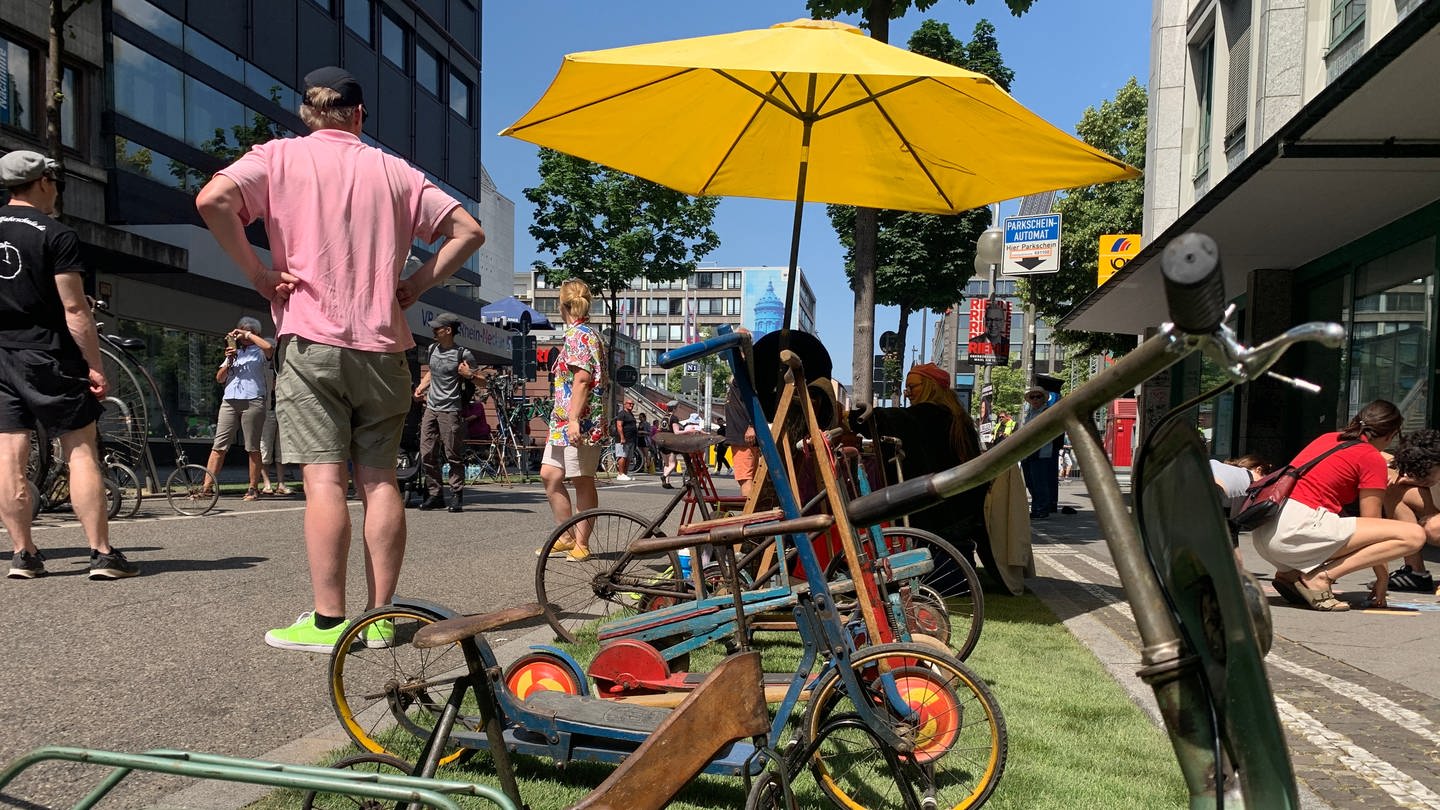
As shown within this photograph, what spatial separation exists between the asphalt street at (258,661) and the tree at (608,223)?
1033 inches

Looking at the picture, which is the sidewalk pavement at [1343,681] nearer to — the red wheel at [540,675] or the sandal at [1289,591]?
the sandal at [1289,591]

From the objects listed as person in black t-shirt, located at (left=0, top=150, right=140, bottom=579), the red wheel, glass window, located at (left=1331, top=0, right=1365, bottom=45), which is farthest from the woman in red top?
glass window, located at (left=1331, top=0, right=1365, bottom=45)

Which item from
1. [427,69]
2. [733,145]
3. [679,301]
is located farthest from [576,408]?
[679,301]

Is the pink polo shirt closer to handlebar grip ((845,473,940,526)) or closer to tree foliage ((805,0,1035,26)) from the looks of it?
handlebar grip ((845,473,940,526))

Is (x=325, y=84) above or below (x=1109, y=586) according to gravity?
above

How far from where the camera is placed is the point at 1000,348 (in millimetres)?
19266

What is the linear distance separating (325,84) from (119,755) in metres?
3.25

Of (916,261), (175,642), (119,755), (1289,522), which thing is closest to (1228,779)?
(119,755)

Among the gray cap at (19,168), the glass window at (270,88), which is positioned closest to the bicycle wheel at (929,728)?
the gray cap at (19,168)

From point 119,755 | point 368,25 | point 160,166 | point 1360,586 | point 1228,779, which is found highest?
point 368,25

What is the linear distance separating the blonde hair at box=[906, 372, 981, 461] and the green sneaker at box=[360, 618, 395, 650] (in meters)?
4.16

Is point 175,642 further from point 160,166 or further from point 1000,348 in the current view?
point 160,166

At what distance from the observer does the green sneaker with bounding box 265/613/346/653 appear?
381 cm

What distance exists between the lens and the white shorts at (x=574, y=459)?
6695 mm
